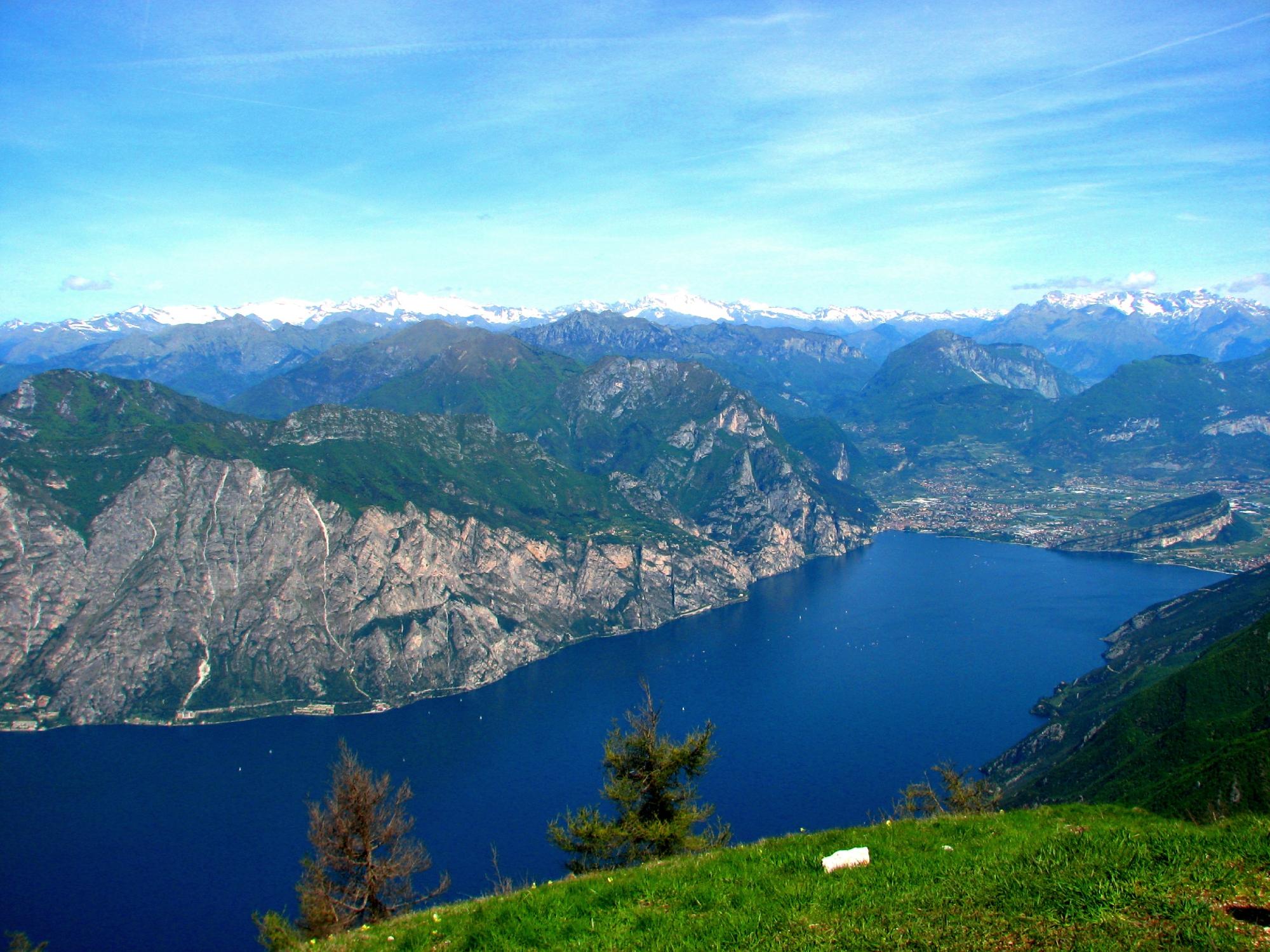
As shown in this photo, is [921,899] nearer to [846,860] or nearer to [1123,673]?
[846,860]

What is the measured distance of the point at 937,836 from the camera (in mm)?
18781

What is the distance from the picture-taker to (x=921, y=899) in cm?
1471

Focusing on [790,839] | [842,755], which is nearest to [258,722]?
[842,755]

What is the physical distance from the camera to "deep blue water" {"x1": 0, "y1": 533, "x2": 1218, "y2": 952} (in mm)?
113438

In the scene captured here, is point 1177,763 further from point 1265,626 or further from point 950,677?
point 950,677

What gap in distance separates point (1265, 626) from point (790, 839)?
11645cm

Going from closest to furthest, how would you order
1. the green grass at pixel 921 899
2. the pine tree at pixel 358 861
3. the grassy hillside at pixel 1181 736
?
1. the green grass at pixel 921 899
2. the pine tree at pixel 358 861
3. the grassy hillside at pixel 1181 736

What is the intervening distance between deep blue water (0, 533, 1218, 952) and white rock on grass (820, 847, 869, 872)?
97.6m

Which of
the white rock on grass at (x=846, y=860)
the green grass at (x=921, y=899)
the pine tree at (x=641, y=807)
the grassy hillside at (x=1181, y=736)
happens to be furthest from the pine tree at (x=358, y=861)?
the grassy hillside at (x=1181, y=736)

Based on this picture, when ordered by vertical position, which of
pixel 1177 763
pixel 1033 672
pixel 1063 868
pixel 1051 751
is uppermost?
pixel 1063 868

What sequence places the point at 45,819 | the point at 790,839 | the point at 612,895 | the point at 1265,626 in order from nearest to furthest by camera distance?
1. the point at 612,895
2. the point at 790,839
3. the point at 1265,626
4. the point at 45,819

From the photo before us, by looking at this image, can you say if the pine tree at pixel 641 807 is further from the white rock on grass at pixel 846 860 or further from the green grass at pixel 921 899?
the white rock on grass at pixel 846 860

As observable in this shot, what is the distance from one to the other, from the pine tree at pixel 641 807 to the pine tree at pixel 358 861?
21.6 ft

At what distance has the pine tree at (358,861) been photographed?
3105 cm
